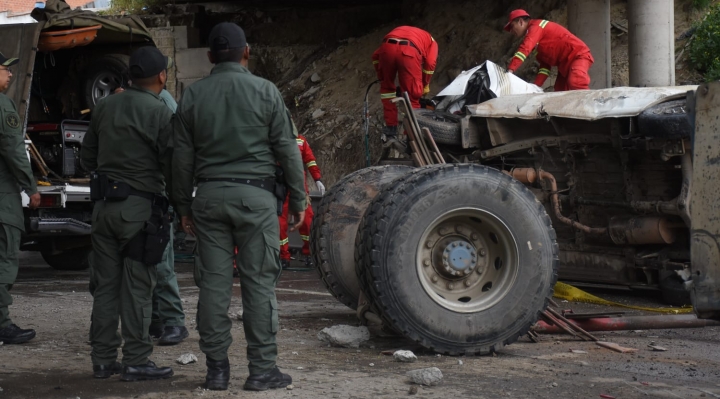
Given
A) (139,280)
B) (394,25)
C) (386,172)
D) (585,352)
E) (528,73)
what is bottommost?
(585,352)

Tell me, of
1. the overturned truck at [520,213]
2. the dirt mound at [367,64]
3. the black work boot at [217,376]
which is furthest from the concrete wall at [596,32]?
the black work boot at [217,376]

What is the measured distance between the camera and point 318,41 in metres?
19.7

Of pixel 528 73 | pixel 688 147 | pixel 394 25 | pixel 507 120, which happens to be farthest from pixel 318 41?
pixel 688 147

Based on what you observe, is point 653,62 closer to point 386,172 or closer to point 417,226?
point 386,172

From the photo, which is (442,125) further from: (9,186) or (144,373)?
(144,373)

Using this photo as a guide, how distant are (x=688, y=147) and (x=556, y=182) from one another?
1286 mm

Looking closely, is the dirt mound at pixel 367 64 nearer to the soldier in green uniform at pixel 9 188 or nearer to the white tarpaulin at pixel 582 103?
the white tarpaulin at pixel 582 103

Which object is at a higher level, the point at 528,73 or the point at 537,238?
the point at 528,73

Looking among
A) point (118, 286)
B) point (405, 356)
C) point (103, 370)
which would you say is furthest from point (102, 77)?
point (405, 356)

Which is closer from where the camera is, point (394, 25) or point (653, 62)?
point (653, 62)

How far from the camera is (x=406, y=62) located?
Result: 37.9ft

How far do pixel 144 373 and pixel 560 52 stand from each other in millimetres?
6810

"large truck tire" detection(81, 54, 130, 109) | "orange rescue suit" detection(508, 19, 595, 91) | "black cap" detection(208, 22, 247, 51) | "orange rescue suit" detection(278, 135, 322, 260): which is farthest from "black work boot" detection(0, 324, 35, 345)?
"orange rescue suit" detection(508, 19, 595, 91)

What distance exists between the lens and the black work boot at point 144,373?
4.97 metres
